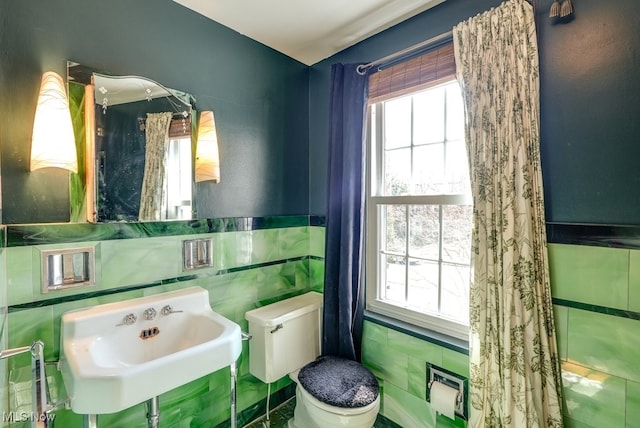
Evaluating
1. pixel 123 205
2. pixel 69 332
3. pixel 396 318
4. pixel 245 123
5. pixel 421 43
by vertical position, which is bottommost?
pixel 396 318

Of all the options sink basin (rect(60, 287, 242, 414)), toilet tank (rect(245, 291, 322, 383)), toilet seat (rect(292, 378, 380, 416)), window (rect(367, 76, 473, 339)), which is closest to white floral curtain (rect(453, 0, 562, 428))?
window (rect(367, 76, 473, 339))

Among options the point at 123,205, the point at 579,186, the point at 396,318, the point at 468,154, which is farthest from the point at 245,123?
the point at 579,186

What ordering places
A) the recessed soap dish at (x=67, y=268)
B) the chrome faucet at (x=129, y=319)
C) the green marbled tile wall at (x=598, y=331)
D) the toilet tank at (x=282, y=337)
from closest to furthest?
the green marbled tile wall at (x=598, y=331) < the recessed soap dish at (x=67, y=268) < the chrome faucet at (x=129, y=319) < the toilet tank at (x=282, y=337)

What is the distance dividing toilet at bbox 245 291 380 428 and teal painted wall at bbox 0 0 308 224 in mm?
652

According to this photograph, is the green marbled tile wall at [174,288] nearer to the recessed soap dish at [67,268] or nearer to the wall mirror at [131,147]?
the recessed soap dish at [67,268]

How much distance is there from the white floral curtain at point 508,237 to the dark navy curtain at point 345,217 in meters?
0.65

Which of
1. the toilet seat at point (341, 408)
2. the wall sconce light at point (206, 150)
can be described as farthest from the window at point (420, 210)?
the wall sconce light at point (206, 150)

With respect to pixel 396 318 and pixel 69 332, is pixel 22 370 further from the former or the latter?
pixel 396 318

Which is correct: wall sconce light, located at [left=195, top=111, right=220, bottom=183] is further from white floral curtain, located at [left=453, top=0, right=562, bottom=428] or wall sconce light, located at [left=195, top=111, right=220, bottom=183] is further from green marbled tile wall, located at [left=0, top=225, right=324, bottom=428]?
white floral curtain, located at [left=453, top=0, right=562, bottom=428]

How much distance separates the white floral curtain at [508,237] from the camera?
3.83ft

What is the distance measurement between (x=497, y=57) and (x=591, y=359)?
1243 millimetres

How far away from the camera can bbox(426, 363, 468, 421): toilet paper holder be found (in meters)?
1.42

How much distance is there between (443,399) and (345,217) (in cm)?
103

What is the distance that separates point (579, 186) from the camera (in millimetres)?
1154
